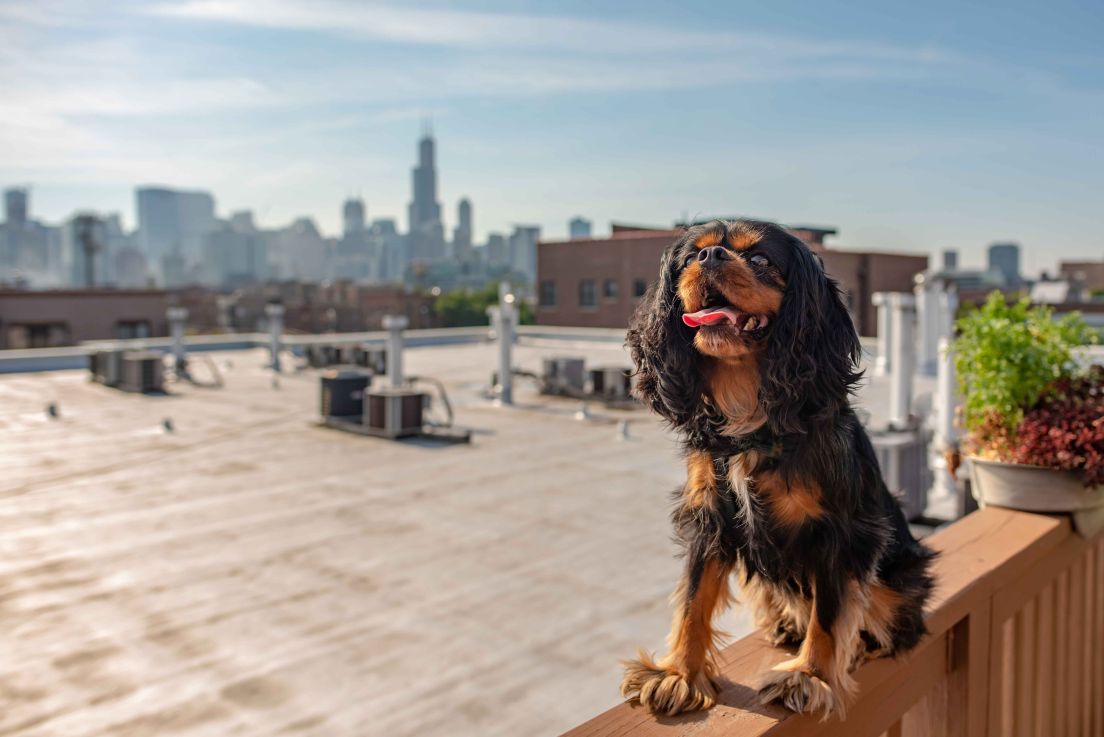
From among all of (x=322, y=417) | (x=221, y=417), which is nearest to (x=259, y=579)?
(x=322, y=417)

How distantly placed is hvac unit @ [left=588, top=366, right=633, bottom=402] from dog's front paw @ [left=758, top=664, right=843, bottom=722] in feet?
42.4

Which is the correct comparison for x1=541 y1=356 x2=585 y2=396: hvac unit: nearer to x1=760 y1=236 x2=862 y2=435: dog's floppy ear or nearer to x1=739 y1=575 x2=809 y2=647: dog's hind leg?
x1=739 y1=575 x2=809 y2=647: dog's hind leg

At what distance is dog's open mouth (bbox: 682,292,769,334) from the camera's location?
1409 millimetres

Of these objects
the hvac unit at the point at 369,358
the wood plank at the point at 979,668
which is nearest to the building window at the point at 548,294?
the hvac unit at the point at 369,358

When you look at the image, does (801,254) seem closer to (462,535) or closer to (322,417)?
(462,535)

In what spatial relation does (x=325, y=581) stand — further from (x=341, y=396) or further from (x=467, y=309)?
(x=467, y=309)

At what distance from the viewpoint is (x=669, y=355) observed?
151 centimetres

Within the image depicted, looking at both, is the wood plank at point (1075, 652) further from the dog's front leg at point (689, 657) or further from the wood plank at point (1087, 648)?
the dog's front leg at point (689, 657)

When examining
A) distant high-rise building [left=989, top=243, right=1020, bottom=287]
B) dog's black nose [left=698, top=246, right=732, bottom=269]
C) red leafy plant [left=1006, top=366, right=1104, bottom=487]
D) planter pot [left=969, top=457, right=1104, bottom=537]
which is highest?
distant high-rise building [left=989, top=243, right=1020, bottom=287]

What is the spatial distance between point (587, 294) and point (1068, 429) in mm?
34880

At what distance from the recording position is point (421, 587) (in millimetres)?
5668

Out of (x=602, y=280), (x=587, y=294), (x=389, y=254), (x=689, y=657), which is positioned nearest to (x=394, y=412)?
(x=689, y=657)

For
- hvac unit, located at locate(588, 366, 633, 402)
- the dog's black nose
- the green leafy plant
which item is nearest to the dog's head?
the dog's black nose

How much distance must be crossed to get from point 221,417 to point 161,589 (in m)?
7.91
